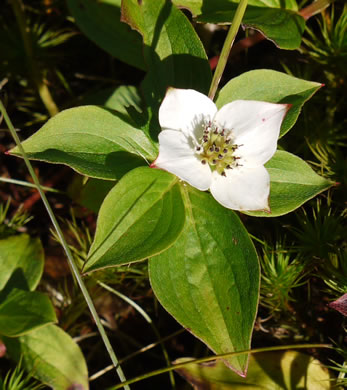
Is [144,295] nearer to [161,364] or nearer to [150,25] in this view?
[161,364]

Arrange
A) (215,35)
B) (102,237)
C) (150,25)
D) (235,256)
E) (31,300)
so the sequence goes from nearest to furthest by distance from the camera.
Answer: (102,237), (235,256), (150,25), (31,300), (215,35)

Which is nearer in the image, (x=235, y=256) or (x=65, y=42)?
(x=235, y=256)

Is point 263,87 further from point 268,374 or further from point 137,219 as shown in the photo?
point 268,374

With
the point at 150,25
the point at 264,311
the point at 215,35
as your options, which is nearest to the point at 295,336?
the point at 264,311

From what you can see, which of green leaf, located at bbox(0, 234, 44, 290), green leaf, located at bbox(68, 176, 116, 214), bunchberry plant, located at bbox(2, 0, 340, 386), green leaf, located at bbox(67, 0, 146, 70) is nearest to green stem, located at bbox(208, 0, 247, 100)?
bunchberry plant, located at bbox(2, 0, 340, 386)

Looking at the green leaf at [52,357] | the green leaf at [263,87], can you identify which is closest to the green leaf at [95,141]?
the green leaf at [263,87]

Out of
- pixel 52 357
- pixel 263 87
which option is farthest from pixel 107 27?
pixel 52 357
